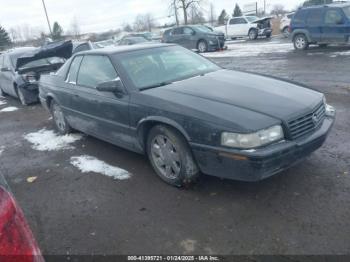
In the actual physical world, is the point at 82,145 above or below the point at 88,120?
below

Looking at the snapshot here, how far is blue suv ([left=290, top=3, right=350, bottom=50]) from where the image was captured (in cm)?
1450

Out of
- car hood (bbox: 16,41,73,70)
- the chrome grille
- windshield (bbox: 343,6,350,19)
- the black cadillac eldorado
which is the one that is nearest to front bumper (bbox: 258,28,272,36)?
windshield (bbox: 343,6,350,19)

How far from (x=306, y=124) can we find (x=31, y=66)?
8485mm

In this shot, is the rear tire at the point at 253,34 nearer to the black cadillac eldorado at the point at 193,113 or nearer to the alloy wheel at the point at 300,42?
the alloy wheel at the point at 300,42

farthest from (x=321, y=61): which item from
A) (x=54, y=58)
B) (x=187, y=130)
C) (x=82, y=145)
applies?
Result: (x=187, y=130)

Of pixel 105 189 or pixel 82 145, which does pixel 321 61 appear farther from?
pixel 105 189

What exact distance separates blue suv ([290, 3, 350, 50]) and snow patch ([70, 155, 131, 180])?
12.9m

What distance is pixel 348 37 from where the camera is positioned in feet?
47.5

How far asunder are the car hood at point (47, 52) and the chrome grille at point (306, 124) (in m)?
7.47

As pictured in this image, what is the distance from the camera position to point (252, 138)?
3260 millimetres

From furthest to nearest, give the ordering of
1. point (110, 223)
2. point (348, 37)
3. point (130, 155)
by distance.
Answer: point (348, 37) → point (130, 155) → point (110, 223)

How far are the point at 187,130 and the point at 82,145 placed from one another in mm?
2924

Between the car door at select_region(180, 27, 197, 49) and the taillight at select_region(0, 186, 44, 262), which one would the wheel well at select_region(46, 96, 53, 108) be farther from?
the car door at select_region(180, 27, 197, 49)

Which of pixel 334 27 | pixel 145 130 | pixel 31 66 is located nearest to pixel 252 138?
pixel 145 130
